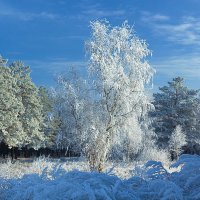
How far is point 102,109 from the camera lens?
75.0 ft

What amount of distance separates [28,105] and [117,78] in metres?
17.4

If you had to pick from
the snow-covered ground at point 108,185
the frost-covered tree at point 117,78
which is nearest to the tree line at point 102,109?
the frost-covered tree at point 117,78

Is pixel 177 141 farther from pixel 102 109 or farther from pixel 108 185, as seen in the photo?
pixel 108 185

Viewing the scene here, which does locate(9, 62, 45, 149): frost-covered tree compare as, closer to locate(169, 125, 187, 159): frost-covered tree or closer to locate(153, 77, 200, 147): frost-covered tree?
locate(169, 125, 187, 159): frost-covered tree

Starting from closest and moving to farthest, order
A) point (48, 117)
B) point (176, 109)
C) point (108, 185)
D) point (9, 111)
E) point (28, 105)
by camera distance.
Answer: point (108, 185) < point (9, 111) < point (28, 105) < point (48, 117) < point (176, 109)

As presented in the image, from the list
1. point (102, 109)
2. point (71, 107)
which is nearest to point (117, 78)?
point (102, 109)

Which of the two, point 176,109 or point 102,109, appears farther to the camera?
point 176,109

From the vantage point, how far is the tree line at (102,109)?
73.2 ft

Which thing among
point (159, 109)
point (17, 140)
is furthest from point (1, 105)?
point (159, 109)

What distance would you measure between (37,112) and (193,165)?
3608cm

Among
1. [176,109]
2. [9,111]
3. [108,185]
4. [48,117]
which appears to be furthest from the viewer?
[176,109]

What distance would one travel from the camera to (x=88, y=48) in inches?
890

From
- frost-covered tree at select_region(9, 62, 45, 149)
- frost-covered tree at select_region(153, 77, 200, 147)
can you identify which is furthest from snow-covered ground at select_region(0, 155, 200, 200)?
frost-covered tree at select_region(153, 77, 200, 147)

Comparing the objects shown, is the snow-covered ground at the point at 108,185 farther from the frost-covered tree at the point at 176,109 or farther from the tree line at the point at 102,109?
the frost-covered tree at the point at 176,109
